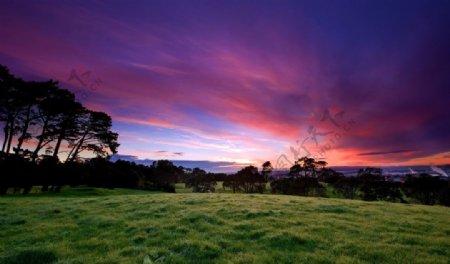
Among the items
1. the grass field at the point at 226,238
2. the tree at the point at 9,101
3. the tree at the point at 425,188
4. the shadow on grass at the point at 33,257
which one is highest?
the tree at the point at 9,101

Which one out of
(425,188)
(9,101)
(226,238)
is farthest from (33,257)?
(425,188)

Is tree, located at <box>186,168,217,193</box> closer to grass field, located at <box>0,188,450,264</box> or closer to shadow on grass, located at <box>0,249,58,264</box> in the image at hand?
grass field, located at <box>0,188,450,264</box>

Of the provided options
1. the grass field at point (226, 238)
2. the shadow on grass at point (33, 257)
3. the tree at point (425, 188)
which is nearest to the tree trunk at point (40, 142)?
the grass field at point (226, 238)

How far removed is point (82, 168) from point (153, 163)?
9218cm

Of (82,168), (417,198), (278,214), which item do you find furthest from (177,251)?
(417,198)

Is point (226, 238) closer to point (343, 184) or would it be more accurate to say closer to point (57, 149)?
point (57, 149)

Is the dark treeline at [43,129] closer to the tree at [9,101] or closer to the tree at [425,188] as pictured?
the tree at [9,101]

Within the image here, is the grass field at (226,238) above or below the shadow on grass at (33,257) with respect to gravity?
above

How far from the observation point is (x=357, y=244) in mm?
10844

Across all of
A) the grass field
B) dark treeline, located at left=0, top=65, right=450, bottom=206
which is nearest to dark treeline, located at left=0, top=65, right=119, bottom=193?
dark treeline, located at left=0, top=65, right=450, bottom=206

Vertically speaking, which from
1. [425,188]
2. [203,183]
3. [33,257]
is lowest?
[33,257]

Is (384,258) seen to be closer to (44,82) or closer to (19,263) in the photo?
(19,263)

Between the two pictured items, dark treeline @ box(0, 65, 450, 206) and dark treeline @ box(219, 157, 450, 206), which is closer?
dark treeline @ box(0, 65, 450, 206)

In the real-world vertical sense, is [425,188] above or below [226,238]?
above
